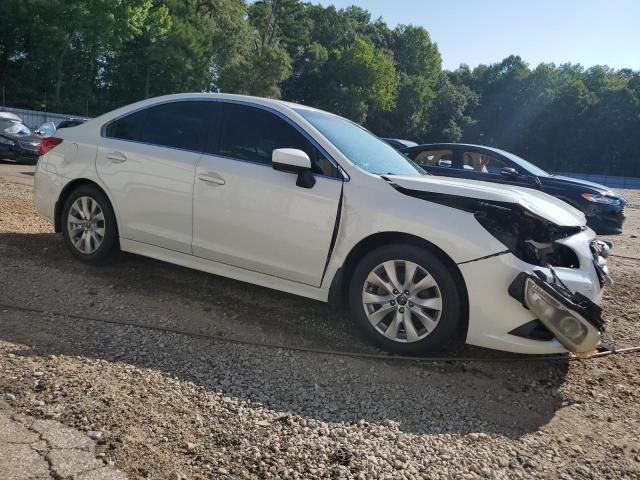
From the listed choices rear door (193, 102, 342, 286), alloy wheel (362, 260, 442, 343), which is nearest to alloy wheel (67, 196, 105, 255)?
rear door (193, 102, 342, 286)

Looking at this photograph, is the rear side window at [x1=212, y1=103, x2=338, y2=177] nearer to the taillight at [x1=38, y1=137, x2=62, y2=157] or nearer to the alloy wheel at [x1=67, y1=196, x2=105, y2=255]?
the alloy wheel at [x1=67, y1=196, x2=105, y2=255]

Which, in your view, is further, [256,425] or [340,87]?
[340,87]

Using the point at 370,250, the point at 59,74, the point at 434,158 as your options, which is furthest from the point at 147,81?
the point at 370,250

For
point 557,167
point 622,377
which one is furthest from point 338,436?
point 557,167

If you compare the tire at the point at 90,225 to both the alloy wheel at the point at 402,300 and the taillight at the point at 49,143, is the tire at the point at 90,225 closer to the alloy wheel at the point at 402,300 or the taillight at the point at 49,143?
the taillight at the point at 49,143

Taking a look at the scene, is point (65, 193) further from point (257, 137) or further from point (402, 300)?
point (402, 300)

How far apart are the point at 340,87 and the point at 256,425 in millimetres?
64727

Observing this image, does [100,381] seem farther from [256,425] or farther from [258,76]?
[258,76]

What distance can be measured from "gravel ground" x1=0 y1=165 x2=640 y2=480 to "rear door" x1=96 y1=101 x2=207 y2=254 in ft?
1.92

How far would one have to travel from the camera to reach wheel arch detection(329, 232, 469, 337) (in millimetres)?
3645

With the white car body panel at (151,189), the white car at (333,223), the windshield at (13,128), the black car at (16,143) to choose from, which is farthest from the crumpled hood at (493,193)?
the windshield at (13,128)

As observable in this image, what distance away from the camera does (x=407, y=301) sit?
373 centimetres

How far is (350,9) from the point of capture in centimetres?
8075

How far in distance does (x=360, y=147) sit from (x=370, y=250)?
1.05 metres
